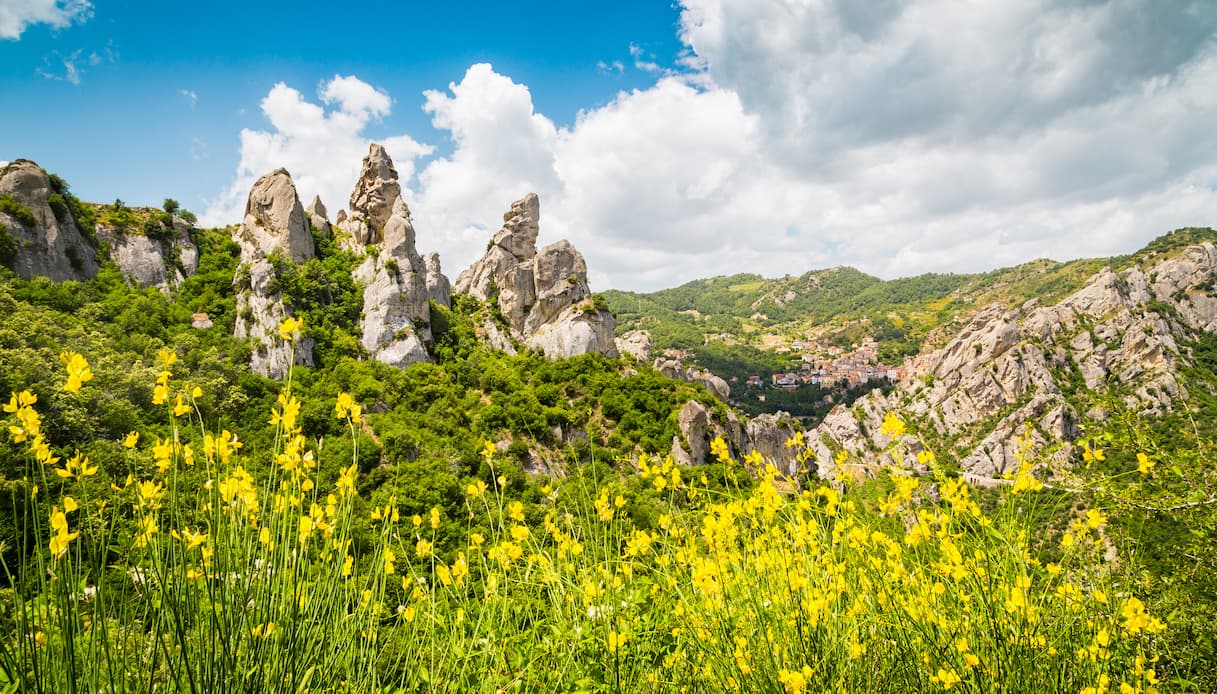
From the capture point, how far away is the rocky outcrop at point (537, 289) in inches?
1437

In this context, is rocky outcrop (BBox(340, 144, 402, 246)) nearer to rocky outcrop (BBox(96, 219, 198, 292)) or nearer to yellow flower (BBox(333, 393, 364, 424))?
rocky outcrop (BBox(96, 219, 198, 292))

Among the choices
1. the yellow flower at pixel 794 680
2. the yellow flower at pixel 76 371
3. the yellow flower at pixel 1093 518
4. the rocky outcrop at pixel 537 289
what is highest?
the rocky outcrop at pixel 537 289

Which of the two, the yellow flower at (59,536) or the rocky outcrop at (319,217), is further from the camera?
the rocky outcrop at (319,217)

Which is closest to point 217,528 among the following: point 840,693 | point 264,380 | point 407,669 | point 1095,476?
point 407,669

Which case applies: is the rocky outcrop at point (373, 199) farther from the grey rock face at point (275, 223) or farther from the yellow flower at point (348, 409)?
the yellow flower at point (348, 409)

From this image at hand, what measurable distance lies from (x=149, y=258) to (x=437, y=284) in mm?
15822

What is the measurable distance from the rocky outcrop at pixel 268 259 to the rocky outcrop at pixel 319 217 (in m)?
3.36

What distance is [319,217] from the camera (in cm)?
3700

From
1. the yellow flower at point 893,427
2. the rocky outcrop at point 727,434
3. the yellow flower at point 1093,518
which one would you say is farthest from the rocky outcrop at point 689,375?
the yellow flower at point 1093,518

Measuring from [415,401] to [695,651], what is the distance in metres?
26.1

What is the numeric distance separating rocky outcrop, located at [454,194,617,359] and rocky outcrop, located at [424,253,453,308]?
10.8ft

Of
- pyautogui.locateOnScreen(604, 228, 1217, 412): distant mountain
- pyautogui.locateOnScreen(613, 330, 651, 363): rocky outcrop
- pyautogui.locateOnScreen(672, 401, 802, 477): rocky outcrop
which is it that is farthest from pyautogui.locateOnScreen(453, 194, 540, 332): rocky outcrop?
pyautogui.locateOnScreen(604, 228, 1217, 412): distant mountain

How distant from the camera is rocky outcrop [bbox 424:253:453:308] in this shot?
36.4 meters

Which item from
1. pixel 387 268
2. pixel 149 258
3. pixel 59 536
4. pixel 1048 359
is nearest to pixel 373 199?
pixel 387 268
